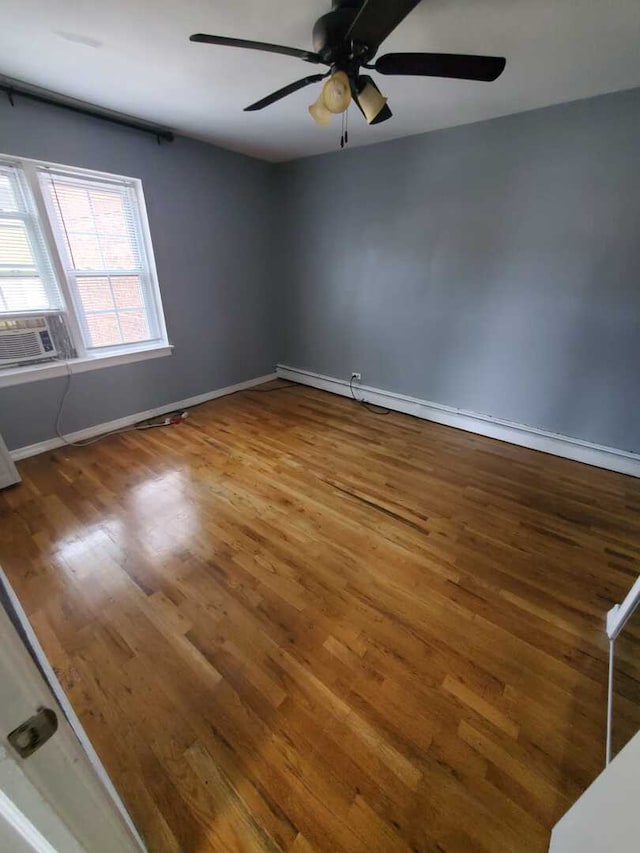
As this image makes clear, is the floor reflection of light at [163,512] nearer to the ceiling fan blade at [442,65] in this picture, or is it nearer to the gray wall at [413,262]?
the gray wall at [413,262]

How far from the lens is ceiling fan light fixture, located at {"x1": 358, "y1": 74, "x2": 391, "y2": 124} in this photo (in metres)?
1.52

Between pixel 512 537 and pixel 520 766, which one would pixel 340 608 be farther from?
pixel 512 537

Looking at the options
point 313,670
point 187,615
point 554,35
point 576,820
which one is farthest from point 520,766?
point 554,35

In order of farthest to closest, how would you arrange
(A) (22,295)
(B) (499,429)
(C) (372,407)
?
1. (C) (372,407)
2. (B) (499,429)
3. (A) (22,295)

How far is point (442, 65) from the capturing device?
138 cm

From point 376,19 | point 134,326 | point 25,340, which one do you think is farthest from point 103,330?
point 376,19

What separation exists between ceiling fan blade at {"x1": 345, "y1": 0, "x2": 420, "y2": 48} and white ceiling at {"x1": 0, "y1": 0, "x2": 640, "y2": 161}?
355 mm

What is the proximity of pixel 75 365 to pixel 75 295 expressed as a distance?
559mm

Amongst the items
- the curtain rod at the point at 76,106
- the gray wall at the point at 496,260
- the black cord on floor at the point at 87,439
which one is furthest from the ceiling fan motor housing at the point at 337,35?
the black cord on floor at the point at 87,439

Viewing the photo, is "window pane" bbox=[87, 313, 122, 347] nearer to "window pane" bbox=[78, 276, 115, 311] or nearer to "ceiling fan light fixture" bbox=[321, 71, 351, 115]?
"window pane" bbox=[78, 276, 115, 311]

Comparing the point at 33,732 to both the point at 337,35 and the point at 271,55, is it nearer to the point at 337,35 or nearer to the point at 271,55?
the point at 337,35

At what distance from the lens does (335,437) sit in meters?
3.08

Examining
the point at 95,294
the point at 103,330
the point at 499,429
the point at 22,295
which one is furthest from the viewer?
the point at 499,429

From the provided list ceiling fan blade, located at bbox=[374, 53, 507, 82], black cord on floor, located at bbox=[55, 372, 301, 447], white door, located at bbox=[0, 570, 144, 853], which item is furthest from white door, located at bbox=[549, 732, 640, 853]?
black cord on floor, located at bbox=[55, 372, 301, 447]
